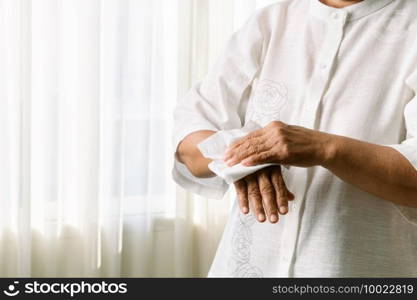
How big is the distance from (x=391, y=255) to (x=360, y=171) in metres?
0.20

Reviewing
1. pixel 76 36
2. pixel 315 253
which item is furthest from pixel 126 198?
pixel 315 253

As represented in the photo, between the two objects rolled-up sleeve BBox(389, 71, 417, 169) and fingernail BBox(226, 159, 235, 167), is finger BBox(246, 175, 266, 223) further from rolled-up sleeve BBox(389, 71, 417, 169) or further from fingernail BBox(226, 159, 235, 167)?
rolled-up sleeve BBox(389, 71, 417, 169)

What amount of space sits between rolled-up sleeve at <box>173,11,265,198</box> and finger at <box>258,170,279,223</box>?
0.20 m

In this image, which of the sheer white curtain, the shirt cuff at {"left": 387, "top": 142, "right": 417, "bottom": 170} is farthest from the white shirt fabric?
the sheer white curtain

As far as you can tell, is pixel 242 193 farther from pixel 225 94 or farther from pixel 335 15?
pixel 335 15

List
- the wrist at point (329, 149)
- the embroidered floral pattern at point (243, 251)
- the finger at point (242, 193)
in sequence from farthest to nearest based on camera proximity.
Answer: the embroidered floral pattern at point (243, 251) < the finger at point (242, 193) < the wrist at point (329, 149)

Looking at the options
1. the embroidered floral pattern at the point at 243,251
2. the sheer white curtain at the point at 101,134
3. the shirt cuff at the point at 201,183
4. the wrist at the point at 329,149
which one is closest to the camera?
the wrist at the point at 329,149

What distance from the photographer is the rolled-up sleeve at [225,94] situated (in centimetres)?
133

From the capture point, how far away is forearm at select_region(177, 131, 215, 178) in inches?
50.6

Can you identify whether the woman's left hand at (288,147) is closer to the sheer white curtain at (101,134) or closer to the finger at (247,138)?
the finger at (247,138)

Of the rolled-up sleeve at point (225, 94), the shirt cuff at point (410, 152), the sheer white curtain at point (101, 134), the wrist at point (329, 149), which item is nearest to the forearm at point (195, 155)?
the rolled-up sleeve at point (225, 94)

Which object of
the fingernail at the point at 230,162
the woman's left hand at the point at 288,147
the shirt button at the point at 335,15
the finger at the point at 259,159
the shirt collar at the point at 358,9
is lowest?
the fingernail at the point at 230,162

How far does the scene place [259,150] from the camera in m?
1.13

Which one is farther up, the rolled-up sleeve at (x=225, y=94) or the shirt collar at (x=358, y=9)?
the shirt collar at (x=358, y=9)
